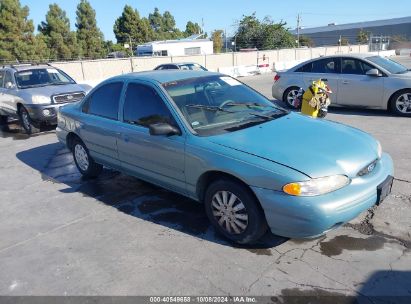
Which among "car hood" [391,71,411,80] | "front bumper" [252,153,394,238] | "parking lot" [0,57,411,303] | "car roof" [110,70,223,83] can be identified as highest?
"car roof" [110,70,223,83]

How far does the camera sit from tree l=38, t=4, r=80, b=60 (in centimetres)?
3706

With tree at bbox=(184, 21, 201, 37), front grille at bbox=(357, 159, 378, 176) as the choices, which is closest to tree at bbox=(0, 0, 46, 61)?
front grille at bbox=(357, 159, 378, 176)

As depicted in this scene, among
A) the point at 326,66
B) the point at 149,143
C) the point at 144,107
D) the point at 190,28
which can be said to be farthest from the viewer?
the point at 190,28

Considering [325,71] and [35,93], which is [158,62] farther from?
[325,71]

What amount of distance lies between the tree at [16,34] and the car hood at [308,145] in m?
31.5

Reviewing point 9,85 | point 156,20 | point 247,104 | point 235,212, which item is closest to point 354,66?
point 247,104

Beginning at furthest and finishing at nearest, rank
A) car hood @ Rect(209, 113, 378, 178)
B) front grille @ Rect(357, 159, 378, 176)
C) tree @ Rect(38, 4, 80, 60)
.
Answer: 1. tree @ Rect(38, 4, 80, 60)
2. front grille @ Rect(357, 159, 378, 176)
3. car hood @ Rect(209, 113, 378, 178)

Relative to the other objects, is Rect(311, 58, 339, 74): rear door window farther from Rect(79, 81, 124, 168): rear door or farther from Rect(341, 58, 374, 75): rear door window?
Rect(79, 81, 124, 168): rear door

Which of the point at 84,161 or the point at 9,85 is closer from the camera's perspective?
the point at 84,161

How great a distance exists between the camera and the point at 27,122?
960 cm

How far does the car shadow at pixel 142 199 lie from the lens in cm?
399

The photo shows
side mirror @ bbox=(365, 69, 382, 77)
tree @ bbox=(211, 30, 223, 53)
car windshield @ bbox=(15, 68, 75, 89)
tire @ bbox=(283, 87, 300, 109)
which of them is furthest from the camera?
tree @ bbox=(211, 30, 223, 53)

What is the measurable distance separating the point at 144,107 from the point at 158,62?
2172 centimetres

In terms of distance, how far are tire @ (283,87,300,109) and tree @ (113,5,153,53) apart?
44.5 m
